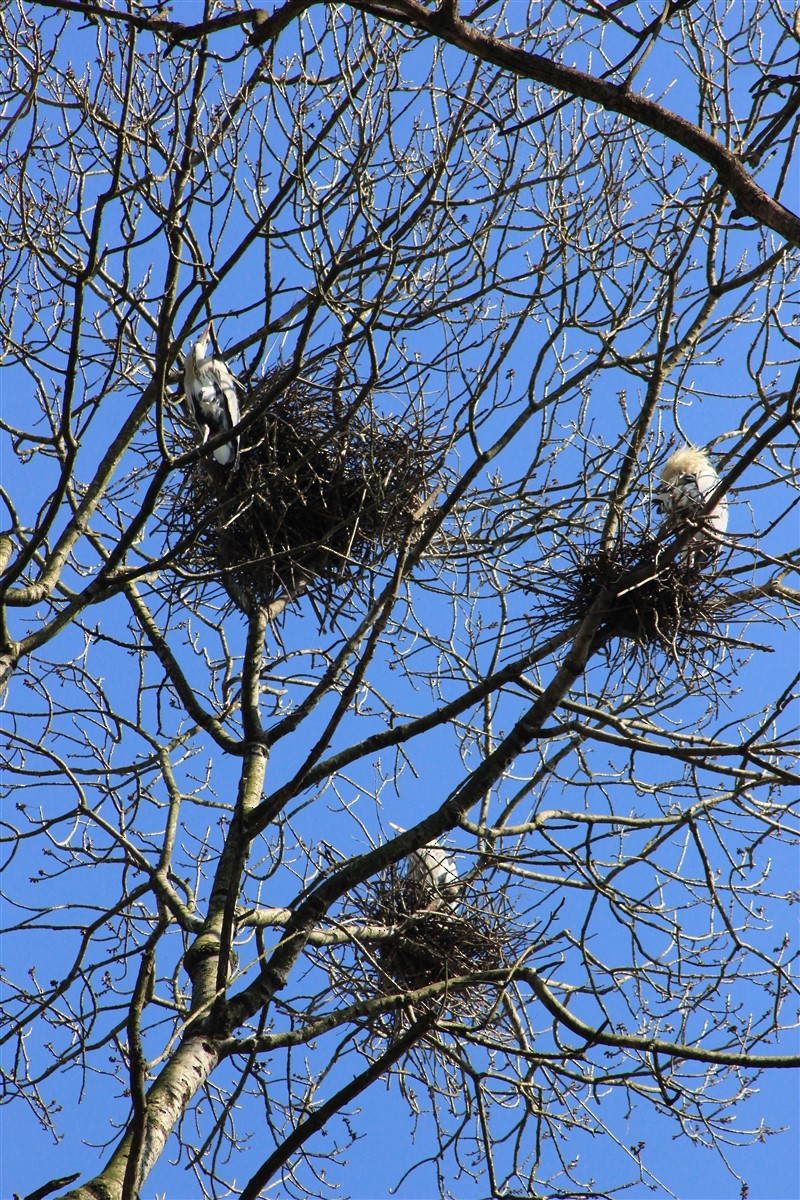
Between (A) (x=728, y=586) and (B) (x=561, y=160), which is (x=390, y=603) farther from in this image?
(B) (x=561, y=160)

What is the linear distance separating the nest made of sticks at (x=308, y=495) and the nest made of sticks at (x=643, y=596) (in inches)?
30.4

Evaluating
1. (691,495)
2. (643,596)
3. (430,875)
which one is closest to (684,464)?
(691,495)

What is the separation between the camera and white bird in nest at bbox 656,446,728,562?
3.52 m

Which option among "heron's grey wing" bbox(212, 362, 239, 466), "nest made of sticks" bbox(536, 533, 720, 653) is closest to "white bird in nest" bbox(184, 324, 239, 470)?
"heron's grey wing" bbox(212, 362, 239, 466)

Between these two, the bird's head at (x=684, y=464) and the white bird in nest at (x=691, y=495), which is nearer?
the white bird in nest at (x=691, y=495)

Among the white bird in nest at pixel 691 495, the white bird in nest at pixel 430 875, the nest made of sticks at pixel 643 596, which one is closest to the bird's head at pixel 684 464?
the white bird in nest at pixel 691 495

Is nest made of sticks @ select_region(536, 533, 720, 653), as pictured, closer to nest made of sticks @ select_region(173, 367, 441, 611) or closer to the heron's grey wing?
nest made of sticks @ select_region(173, 367, 441, 611)

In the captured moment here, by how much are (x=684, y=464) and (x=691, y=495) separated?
0.97 ft

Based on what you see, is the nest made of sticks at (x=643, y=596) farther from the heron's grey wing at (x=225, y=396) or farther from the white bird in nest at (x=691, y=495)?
the heron's grey wing at (x=225, y=396)

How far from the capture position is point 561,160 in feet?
13.9

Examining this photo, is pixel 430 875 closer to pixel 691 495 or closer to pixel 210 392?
pixel 691 495

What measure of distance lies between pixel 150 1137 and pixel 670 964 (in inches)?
65.4

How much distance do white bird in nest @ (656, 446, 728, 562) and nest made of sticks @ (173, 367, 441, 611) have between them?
0.84 m

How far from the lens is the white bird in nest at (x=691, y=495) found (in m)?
3.52
